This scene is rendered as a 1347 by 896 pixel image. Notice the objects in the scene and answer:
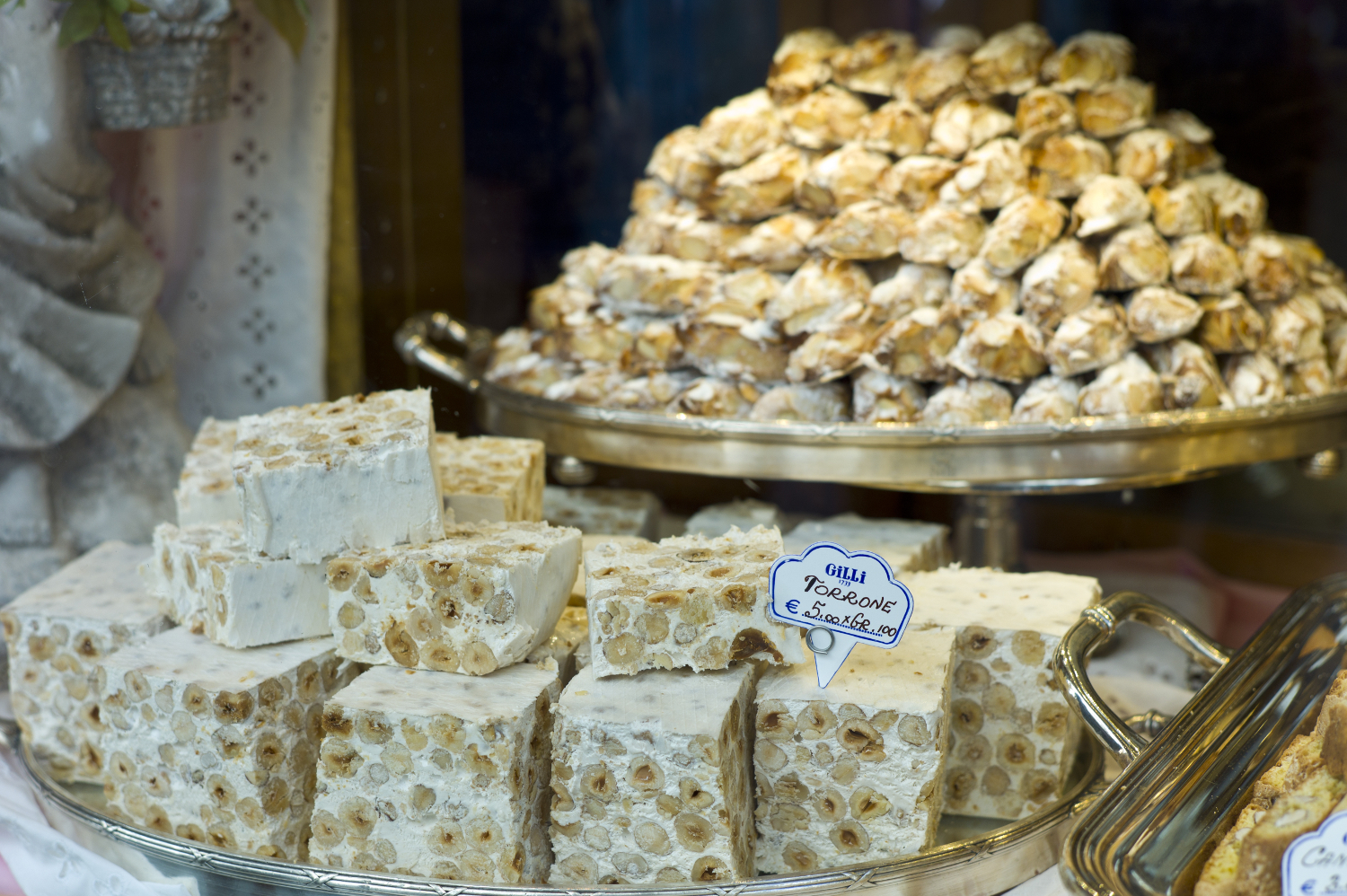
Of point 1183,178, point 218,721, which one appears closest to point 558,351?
point 218,721

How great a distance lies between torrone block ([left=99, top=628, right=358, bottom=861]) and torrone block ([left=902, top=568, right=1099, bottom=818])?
60cm

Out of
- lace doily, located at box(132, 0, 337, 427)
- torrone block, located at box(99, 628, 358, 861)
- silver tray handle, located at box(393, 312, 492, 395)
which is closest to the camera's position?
torrone block, located at box(99, 628, 358, 861)

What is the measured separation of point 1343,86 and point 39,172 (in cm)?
209

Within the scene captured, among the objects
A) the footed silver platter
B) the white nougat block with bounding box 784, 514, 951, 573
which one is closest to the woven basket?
the footed silver platter

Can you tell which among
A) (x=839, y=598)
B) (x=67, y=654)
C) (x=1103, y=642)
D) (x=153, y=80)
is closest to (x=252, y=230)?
(x=153, y=80)

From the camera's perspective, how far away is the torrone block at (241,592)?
45.4 inches

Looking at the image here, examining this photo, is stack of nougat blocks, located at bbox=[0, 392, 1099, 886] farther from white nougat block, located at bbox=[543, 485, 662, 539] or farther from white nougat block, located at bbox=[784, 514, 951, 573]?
white nougat block, located at bbox=[543, 485, 662, 539]

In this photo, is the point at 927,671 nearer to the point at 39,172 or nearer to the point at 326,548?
the point at 326,548

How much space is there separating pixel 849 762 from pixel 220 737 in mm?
566

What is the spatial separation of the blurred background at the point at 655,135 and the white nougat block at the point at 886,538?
143mm

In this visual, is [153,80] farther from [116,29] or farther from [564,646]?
[564,646]

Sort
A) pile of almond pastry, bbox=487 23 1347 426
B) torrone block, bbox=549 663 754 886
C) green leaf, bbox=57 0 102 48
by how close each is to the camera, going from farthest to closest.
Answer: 1. pile of almond pastry, bbox=487 23 1347 426
2. green leaf, bbox=57 0 102 48
3. torrone block, bbox=549 663 754 886

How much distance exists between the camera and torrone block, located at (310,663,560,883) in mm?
1039

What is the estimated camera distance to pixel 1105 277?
1598 millimetres
